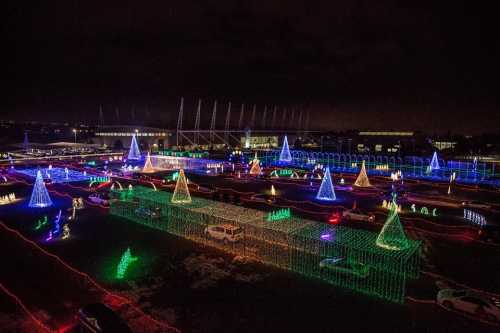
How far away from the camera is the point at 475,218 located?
Answer: 59.6 ft

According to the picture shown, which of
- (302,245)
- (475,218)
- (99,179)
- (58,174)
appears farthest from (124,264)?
(58,174)

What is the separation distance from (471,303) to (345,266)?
331 cm

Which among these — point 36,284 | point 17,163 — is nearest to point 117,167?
point 17,163

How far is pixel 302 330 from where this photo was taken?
8.44 meters

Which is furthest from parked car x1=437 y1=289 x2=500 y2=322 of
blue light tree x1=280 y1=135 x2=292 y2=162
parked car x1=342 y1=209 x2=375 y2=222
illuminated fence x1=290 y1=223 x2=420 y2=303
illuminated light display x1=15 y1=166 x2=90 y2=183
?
blue light tree x1=280 y1=135 x2=292 y2=162

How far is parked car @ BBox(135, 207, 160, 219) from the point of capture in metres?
16.3

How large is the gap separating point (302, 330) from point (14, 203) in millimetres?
21144

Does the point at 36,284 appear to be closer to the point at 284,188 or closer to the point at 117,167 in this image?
the point at 284,188

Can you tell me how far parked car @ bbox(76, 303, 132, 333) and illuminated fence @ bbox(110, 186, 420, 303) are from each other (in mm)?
5794

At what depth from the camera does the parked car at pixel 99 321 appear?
7340 millimetres

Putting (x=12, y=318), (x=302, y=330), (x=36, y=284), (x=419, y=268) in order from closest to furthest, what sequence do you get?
(x=302, y=330) < (x=12, y=318) < (x=36, y=284) < (x=419, y=268)

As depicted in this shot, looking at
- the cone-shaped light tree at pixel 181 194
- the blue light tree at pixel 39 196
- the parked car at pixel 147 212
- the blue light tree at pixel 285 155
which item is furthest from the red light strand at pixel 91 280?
the blue light tree at pixel 285 155

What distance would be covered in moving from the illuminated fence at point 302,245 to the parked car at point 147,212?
0.24ft

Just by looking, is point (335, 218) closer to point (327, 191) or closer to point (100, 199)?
point (327, 191)
